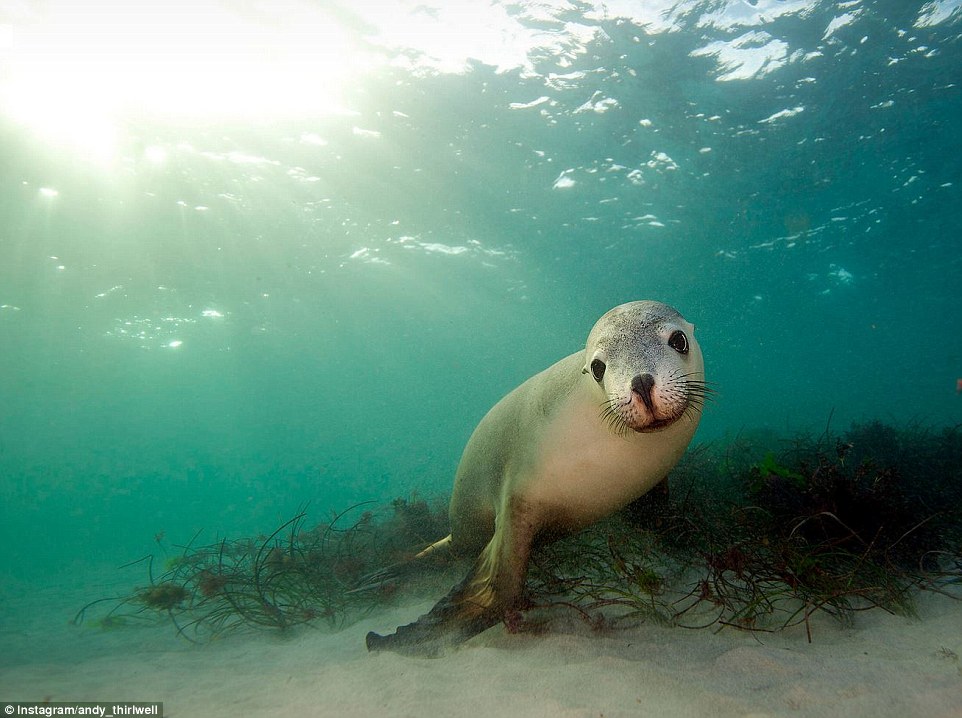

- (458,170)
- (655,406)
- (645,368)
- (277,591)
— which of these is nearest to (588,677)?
(655,406)

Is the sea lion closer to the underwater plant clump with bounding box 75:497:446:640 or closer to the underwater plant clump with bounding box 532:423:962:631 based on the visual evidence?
the underwater plant clump with bounding box 532:423:962:631

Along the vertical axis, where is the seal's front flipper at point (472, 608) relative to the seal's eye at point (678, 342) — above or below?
below

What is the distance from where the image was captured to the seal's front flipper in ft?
8.61

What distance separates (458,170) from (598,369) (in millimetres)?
12782

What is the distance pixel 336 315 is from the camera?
29281mm

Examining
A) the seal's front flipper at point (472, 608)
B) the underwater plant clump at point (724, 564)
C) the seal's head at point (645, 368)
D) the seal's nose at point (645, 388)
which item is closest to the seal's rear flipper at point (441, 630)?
the seal's front flipper at point (472, 608)

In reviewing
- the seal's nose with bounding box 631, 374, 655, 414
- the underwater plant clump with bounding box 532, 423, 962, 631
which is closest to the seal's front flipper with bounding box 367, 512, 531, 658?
the underwater plant clump with bounding box 532, 423, 962, 631

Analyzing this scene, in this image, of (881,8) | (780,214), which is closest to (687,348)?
(881,8)

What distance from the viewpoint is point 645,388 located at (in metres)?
2.03

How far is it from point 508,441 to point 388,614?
1929mm

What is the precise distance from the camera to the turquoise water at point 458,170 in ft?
30.5

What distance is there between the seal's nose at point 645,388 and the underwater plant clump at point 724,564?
1424 mm

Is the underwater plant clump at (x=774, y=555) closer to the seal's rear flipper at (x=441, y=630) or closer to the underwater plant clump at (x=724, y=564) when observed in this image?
the underwater plant clump at (x=724, y=564)

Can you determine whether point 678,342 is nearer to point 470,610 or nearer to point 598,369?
point 598,369
